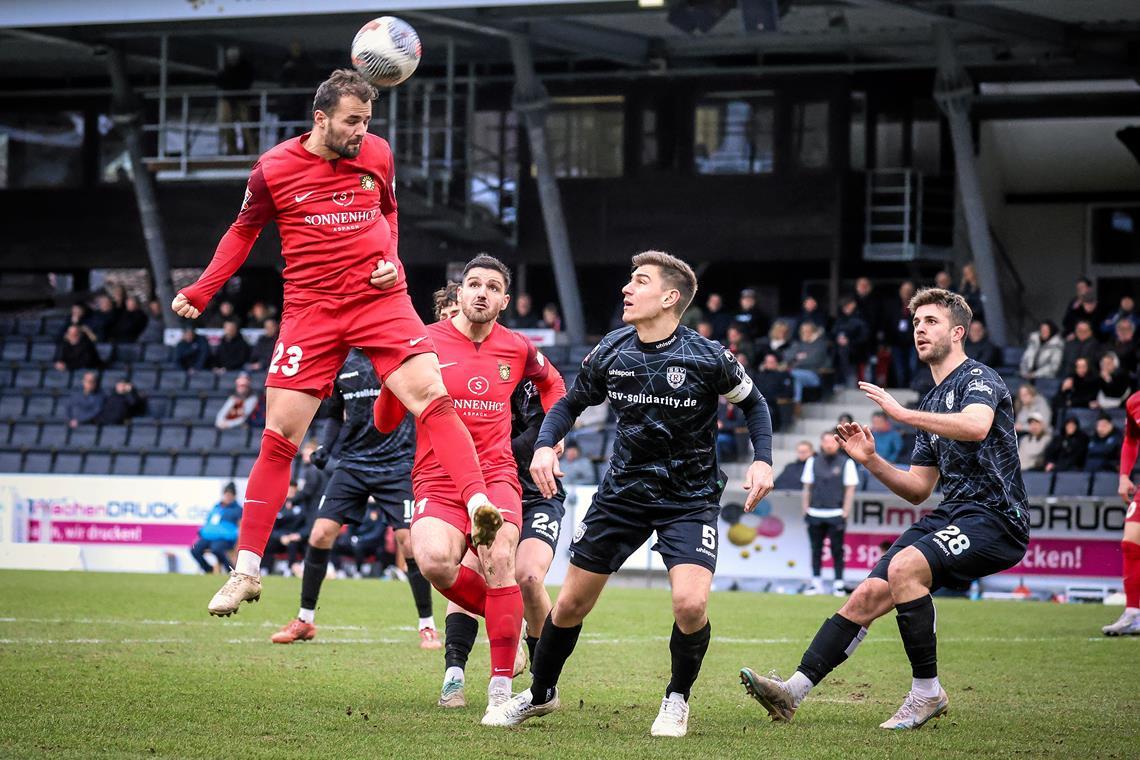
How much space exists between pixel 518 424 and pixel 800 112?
69.5 feet

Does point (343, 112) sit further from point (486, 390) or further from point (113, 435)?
point (113, 435)

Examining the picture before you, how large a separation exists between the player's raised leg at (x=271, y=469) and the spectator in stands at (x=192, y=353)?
2002cm

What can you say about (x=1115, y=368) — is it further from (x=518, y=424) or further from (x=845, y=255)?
(x=518, y=424)

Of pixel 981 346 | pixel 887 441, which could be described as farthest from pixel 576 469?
pixel 981 346

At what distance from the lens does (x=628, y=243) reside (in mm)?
29266

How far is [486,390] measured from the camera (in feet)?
26.3

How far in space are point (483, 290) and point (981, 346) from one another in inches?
608

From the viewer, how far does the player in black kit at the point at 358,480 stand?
A: 11055 mm

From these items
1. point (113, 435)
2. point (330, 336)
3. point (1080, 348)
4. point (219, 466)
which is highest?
point (330, 336)

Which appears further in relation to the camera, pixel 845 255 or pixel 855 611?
pixel 845 255

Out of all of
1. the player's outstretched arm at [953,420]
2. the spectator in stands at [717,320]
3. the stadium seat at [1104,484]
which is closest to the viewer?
the player's outstretched arm at [953,420]

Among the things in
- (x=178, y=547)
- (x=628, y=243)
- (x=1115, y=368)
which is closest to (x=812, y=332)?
(x=1115, y=368)

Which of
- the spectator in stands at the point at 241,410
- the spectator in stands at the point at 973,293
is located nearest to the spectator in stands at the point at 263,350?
the spectator in stands at the point at 241,410

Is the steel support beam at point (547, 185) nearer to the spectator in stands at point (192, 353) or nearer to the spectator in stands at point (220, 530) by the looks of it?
the spectator in stands at point (192, 353)
